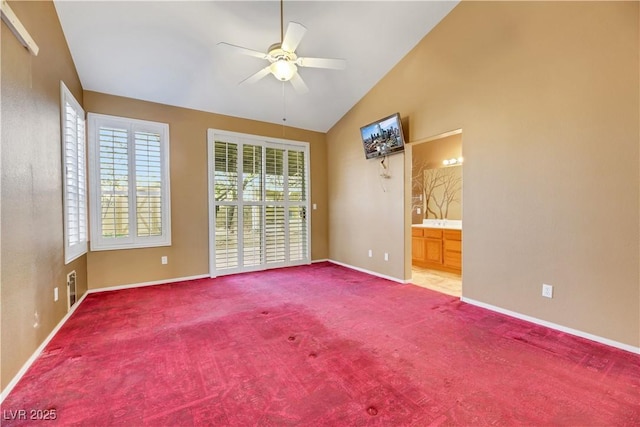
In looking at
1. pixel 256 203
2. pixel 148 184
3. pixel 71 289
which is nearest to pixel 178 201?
pixel 148 184

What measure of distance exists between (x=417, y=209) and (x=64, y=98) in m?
5.71

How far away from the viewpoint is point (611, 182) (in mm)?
2344

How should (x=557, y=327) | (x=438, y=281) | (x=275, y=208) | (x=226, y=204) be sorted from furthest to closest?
(x=275, y=208), (x=226, y=204), (x=438, y=281), (x=557, y=327)

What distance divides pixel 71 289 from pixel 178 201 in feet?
5.68

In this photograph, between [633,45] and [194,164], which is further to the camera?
[194,164]

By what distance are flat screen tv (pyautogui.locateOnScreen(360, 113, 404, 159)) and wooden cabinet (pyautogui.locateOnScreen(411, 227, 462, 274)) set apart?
1789mm

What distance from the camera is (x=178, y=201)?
441 cm

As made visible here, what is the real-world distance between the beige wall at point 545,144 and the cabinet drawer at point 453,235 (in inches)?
51.8

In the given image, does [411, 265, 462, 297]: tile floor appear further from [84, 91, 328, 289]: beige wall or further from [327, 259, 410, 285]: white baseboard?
[84, 91, 328, 289]: beige wall

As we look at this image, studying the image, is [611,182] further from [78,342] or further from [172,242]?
[172,242]

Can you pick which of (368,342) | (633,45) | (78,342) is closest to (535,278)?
(368,342)

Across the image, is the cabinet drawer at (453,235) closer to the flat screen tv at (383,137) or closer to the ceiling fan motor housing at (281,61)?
the flat screen tv at (383,137)

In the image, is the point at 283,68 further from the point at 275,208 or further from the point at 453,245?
the point at 453,245

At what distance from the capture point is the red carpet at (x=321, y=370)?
1.61 meters
